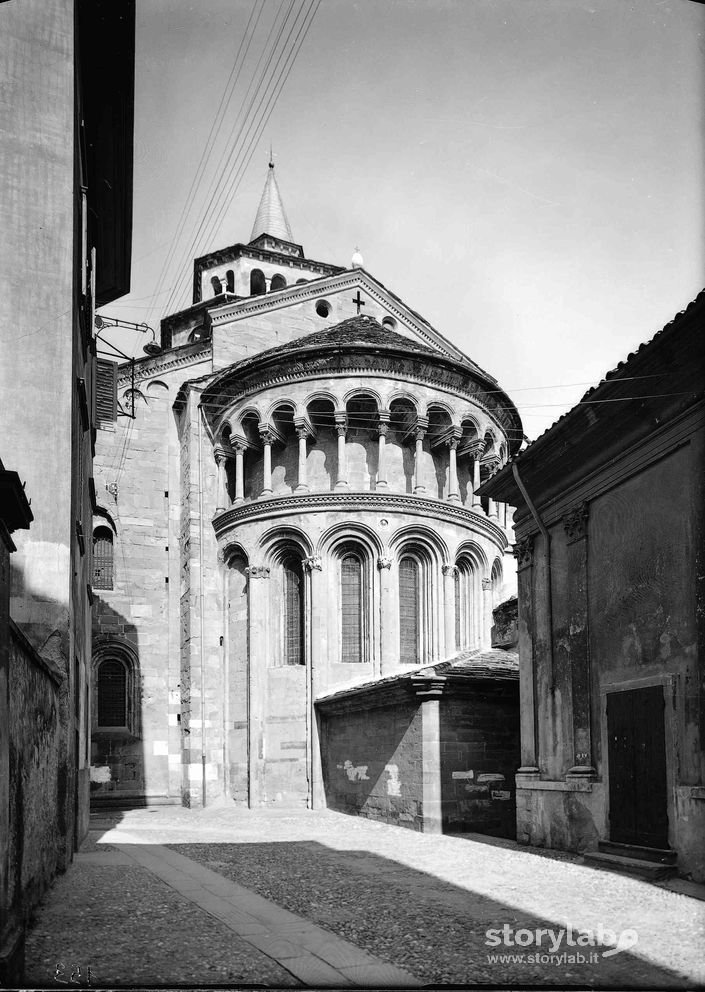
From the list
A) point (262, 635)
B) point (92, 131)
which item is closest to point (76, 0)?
point (92, 131)

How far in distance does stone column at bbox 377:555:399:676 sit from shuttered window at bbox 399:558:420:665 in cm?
75

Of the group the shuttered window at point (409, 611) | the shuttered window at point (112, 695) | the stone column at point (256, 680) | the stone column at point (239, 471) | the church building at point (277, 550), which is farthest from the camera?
the stone column at point (239, 471)

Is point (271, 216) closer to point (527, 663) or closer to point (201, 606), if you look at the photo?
point (201, 606)

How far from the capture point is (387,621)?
1153 inches

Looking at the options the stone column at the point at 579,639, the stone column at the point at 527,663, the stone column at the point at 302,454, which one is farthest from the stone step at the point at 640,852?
the stone column at the point at 302,454

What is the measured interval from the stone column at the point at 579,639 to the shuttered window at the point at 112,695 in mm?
18632

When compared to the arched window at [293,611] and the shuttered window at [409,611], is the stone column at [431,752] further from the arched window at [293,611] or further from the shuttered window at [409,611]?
the arched window at [293,611]

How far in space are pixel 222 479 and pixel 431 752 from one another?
1402cm

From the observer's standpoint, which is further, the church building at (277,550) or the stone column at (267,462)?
the stone column at (267,462)

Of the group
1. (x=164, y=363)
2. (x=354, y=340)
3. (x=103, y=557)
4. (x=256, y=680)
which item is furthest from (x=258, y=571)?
(x=164, y=363)

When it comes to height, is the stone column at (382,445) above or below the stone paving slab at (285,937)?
above

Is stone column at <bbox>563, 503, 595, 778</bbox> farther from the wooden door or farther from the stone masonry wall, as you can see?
the stone masonry wall

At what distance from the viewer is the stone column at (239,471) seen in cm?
3112

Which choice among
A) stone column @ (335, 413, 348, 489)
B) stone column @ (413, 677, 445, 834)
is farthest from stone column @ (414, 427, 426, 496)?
stone column @ (413, 677, 445, 834)
